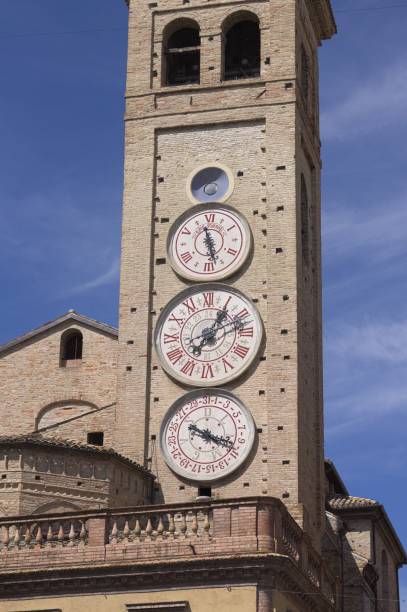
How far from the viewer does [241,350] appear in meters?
29.8

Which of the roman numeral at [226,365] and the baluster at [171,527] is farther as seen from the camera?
the roman numeral at [226,365]

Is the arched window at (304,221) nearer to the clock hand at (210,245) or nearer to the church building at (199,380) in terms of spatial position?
the church building at (199,380)

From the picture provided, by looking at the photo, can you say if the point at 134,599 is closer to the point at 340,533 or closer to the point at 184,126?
the point at 340,533

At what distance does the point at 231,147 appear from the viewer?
105 ft

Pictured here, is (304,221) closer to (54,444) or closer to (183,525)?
(54,444)

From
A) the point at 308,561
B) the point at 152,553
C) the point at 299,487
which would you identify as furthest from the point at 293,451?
the point at 152,553

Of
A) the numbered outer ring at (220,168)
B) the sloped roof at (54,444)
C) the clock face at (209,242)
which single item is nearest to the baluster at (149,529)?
the sloped roof at (54,444)

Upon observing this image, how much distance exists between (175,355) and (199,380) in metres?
0.86

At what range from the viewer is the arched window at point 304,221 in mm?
32344

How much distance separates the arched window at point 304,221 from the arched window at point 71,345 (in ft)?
18.4

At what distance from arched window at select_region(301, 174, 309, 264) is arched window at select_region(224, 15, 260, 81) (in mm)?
3221

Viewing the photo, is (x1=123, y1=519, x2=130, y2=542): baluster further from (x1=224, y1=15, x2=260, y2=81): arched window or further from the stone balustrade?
(x1=224, y1=15, x2=260, y2=81): arched window

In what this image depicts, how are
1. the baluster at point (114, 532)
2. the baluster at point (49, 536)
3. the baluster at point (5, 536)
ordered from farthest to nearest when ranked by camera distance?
the baluster at point (5, 536)
the baluster at point (49, 536)
the baluster at point (114, 532)

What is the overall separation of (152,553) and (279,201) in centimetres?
991
